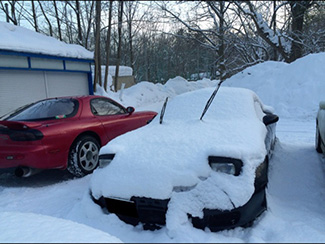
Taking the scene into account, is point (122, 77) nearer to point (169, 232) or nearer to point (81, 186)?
point (81, 186)

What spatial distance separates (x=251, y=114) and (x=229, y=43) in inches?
565

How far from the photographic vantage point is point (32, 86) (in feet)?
35.6

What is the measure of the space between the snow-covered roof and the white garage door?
2.94 feet

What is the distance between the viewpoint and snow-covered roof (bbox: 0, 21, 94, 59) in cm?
979

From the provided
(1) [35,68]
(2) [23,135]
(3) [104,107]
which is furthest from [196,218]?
(1) [35,68]

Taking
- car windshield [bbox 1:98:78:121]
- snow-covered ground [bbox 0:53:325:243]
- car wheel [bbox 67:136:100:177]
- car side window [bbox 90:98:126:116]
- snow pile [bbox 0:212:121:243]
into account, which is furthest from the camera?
car side window [bbox 90:98:126:116]

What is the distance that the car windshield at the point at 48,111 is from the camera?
4.20 metres

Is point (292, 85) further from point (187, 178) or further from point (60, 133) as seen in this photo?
point (187, 178)

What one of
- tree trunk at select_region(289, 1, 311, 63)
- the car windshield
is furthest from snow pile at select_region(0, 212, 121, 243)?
tree trunk at select_region(289, 1, 311, 63)

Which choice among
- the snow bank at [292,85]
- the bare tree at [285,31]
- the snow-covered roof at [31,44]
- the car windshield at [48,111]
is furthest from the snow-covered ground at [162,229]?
the bare tree at [285,31]

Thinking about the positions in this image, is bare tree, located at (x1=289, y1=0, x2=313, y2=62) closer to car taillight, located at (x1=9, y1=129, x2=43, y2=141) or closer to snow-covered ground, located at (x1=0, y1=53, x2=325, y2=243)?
snow-covered ground, located at (x1=0, y1=53, x2=325, y2=243)

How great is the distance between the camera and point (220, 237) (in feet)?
7.00

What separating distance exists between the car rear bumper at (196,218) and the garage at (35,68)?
9.27 meters

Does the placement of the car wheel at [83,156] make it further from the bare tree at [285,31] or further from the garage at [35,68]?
the bare tree at [285,31]
